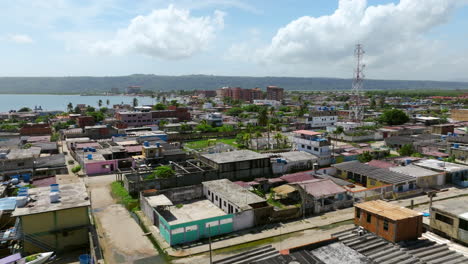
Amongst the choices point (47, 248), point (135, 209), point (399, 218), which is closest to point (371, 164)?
point (399, 218)

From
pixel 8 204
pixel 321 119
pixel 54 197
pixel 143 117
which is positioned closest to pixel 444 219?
pixel 54 197

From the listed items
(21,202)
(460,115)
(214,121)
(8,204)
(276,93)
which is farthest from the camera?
(276,93)

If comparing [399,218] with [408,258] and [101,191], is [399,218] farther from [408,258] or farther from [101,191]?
[101,191]

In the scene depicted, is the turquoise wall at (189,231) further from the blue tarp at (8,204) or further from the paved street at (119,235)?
the blue tarp at (8,204)

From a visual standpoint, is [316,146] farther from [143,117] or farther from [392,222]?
[143,117]

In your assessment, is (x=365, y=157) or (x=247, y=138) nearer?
(x=365, y=157)
